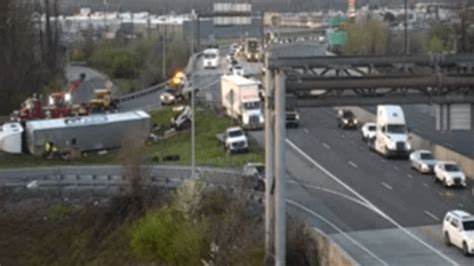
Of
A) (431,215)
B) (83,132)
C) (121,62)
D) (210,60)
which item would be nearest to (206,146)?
(83,132)

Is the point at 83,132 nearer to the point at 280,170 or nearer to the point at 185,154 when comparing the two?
the point at 185,154

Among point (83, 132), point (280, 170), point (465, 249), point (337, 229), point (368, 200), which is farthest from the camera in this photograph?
point (83, 132)

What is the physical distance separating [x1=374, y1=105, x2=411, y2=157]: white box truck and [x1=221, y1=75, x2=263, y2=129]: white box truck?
5.73m

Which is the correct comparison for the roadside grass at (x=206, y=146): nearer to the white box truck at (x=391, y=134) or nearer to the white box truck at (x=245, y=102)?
the white box truck at (x=245, y=102)

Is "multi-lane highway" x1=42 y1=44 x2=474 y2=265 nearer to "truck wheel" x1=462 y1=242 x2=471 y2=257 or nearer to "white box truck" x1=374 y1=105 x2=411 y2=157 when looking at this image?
"truck wheel" x1=462 y1=242 x2=471 y2=257

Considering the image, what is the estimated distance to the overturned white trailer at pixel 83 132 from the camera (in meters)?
28.6

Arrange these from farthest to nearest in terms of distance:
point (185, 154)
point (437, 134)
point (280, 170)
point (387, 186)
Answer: point (437, 134)
point (185, 154)
point (387, 186)
point (280, 170)

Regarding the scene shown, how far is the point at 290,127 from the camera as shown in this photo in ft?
106

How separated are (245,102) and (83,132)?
249 inches

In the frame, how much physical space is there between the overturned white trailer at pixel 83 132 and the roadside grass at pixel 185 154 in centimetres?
38

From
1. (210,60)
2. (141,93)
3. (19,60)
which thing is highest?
(19,60)

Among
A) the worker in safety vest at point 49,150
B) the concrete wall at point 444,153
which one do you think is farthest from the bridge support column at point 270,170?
the worker in safety vest at point 49,150

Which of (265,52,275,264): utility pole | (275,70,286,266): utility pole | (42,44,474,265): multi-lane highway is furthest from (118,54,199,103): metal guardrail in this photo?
(275,70,286,266): utility pole

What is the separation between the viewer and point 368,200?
2145cm
